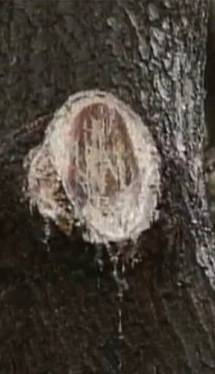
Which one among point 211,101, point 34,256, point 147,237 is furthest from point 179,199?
point 211,101

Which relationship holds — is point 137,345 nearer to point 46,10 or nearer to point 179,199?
point 179,199

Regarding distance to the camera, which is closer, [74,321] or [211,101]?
[74,321]

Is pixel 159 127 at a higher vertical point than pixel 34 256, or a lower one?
higher

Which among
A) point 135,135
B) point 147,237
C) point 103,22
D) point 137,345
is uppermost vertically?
point 103,22

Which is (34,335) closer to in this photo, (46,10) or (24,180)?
(24,180)

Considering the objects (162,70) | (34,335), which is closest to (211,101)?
(162,70)

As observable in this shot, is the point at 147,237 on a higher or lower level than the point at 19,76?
lower
